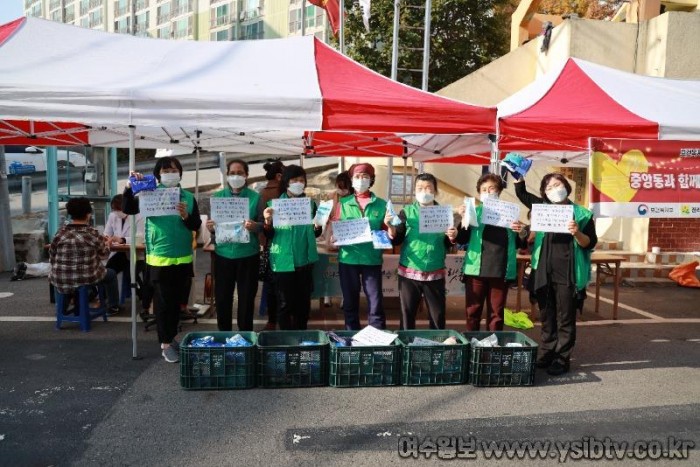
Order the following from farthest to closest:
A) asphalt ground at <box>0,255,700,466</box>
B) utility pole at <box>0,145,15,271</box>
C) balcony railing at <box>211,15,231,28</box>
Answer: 1. balcony railing at <box>211,15,231,28</box>
2. utility pole at <box>0,145,15,271</box>
3. asphalt ground at <box>0,255,700,466</box>

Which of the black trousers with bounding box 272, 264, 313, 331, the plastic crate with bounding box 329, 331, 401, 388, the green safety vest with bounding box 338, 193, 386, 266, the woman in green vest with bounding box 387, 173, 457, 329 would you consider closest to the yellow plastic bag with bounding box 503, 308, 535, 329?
the woman in green vest with bounding box 387, 173, 457, 329

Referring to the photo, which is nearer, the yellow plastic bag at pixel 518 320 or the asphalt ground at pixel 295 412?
the asphalt ground at pixel 295 412

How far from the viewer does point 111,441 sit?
11.6 ft

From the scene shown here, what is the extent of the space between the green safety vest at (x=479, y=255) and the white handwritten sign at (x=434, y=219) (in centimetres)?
28

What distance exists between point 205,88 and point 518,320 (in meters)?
4.39

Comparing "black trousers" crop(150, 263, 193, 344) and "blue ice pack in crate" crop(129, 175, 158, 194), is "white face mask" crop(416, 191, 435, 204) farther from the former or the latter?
"blue ice pack in crate" crop(129, 175, 158, 194)

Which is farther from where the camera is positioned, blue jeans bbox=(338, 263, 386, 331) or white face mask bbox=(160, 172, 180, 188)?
blue jeans bbox=(338, 263, 386, 331)

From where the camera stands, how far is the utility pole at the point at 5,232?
9422 millimetres

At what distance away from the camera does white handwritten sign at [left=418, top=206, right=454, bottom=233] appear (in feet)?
15.9

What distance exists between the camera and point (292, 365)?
445 cm

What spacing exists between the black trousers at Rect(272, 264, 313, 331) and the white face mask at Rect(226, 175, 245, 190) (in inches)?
33.7

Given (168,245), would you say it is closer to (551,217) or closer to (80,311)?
A: (80,311)

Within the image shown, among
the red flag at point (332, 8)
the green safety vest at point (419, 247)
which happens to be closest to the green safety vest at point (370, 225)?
the green safety vest at point (419, 247)

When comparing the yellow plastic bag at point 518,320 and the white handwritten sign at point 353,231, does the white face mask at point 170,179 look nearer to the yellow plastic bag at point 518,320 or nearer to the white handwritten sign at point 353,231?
the white handwritten sign at point 353,231
